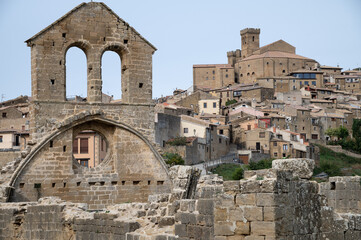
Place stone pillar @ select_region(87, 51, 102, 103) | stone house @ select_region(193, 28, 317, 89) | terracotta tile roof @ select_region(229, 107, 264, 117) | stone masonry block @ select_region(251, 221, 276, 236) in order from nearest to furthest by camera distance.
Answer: stone masonry block @ select_region(251, 221, 276, 236), stone pillar @ select_region(87, 51, 102, 103), terracotta tile roof @ select_region(229, 107, 264, 117), stone house @ select_region(193, 28, 317, 89)

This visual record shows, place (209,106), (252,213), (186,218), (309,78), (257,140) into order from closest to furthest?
(252,213), (186,218), (257,140), (209,106), (309,78)

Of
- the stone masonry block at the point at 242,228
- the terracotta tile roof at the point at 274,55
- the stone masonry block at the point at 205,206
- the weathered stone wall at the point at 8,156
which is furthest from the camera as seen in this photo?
the terracotta tile roof at the point at 274,55

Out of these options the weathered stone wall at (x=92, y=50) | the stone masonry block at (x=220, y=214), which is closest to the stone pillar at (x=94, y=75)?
the weathered stone wall at (x=92, y=50)

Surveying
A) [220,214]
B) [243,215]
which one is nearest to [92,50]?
[220,214]

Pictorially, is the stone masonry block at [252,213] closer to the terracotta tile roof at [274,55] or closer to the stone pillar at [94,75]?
the stone pillar at [94,75]

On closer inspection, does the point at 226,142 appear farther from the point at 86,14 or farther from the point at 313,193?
the point at 313,193

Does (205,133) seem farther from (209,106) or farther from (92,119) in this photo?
(92,119)

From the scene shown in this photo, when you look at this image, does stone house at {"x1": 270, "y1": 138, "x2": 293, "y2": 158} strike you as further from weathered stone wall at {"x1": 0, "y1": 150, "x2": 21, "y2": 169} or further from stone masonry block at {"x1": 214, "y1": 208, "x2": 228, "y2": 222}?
stone masonry block at {"x1": 214, "y1": 208, "x2": 228, "y2": 222}

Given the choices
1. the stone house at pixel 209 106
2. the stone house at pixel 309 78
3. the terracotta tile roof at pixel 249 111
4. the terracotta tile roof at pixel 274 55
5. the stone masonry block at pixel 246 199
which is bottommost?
the stone masonry block at pixel 246 199

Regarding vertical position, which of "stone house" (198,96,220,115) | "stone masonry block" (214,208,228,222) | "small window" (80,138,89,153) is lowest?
"stone masonry block" (214,208,228,222)

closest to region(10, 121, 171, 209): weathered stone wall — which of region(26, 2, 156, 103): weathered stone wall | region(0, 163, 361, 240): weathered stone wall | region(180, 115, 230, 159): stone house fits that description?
region(26, 2, 156, 103): weathered stone wall

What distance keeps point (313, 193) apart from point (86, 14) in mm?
15985

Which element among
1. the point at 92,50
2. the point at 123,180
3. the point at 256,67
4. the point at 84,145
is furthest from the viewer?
the point at 256,67

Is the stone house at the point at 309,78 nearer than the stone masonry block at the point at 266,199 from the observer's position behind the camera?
No
